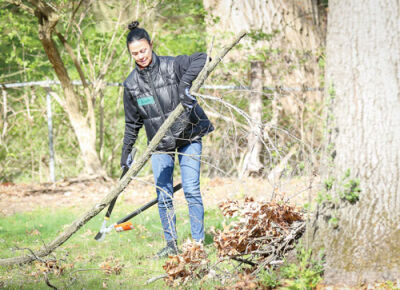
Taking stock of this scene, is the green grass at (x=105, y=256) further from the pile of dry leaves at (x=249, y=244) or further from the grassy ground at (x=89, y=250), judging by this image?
the pile of dry leaves at (x=249, y=244)

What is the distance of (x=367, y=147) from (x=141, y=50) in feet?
6.76

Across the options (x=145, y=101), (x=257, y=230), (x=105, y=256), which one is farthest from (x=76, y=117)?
(x=257, y=230)

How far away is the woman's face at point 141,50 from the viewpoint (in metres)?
4.12

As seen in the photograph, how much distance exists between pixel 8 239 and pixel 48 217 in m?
1.09

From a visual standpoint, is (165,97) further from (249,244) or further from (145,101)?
(249,244)

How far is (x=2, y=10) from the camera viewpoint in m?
8.60

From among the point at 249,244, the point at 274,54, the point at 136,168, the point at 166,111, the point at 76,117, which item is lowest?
the point at 249,244

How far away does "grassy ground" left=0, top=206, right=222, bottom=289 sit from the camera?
3799mm

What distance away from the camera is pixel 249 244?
3.49 m

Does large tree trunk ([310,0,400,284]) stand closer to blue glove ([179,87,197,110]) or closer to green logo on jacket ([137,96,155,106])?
blue glove ([179,87,197,110])

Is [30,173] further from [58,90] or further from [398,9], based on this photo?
[398,9]

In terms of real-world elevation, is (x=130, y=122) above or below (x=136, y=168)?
above

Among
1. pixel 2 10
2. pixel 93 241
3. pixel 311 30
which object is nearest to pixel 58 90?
pixel 2 10

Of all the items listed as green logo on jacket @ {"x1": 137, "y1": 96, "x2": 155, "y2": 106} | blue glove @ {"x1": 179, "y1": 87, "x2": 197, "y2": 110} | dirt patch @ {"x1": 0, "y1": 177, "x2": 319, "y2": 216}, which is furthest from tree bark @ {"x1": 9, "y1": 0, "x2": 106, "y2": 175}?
blue glove @ {"x1": 179, "y1": 87, "x2": 197, "y2": 110}
